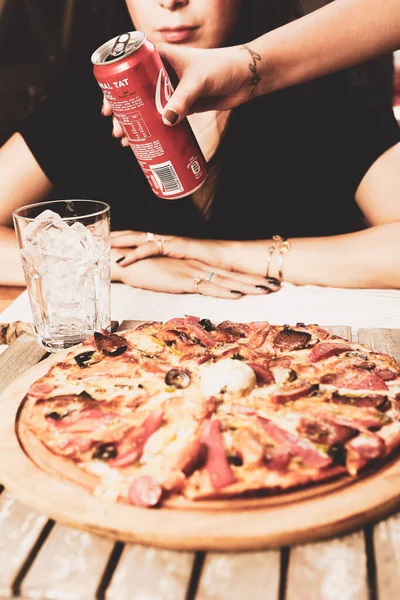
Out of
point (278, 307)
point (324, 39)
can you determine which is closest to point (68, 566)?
point (278, 307)

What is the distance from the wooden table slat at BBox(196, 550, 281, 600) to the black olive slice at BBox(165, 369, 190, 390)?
31cm

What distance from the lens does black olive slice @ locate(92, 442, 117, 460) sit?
787 mm

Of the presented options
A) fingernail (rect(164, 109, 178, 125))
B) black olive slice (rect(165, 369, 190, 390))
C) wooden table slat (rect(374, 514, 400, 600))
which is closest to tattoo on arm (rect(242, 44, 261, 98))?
fingernail (rect(164, 109, 178, 125))

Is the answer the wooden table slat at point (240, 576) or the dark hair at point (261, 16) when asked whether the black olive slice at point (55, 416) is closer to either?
the wooden table slat at point (240, 576)

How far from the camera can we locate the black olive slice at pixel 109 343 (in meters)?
1.10

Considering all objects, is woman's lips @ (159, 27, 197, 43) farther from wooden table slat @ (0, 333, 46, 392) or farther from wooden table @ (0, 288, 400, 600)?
wooden table @ (0, 288, 400, 600)

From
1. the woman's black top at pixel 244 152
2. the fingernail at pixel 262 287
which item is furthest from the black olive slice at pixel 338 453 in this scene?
the woman's black top at pixel 244 152

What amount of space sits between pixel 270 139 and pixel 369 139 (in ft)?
1.18

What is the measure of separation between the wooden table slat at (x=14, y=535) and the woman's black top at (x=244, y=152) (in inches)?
58.5

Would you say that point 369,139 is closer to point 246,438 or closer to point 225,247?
point 225,247

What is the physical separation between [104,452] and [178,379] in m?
0.21

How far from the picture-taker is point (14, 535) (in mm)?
721

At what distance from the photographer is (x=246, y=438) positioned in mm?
796

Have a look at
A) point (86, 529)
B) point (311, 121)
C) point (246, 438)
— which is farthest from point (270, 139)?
point (86, 529)
